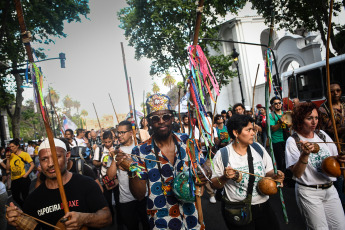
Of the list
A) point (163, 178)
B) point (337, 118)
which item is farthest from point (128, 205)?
point (337, 118)

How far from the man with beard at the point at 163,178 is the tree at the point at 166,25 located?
12.8 metres

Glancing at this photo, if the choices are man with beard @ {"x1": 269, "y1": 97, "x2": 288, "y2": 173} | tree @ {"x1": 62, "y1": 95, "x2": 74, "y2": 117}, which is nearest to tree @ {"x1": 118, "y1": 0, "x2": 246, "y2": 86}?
man with beard @ {"x1": 269, "y1": 97, "x2": 288, "y2": 173}

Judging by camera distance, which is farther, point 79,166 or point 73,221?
point 79,166

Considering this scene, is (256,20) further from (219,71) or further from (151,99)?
(151,99)

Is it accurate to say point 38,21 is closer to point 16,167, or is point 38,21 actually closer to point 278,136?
point 16,167

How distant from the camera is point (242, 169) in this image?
2578 mm

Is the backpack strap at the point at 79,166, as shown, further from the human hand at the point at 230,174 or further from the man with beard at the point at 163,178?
the human hand at the point at 230,174

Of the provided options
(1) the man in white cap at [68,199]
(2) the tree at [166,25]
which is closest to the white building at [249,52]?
(2) the tree at [166,25]

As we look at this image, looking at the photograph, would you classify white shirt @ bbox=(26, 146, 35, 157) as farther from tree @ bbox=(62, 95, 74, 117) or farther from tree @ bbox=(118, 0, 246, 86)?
tree @ bbox=(62, 95, 74, 117)

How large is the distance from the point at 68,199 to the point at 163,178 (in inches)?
36.5

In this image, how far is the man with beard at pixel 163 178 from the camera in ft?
7.89

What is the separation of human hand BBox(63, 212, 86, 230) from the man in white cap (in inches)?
2.3

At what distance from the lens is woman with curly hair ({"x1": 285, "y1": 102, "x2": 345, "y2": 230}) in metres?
2.52

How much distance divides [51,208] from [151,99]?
5.19 ft
